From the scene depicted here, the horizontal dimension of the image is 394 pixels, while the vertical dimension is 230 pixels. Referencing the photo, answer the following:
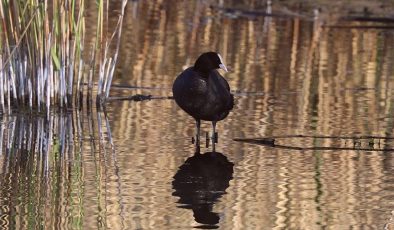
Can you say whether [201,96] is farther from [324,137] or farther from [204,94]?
[324,137]

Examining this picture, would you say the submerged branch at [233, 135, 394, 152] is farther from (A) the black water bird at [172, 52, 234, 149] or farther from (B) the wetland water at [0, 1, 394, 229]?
(A) the black water bird at [172, 52, 234, 149]

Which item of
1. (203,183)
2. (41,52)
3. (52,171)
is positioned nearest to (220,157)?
(203,183)

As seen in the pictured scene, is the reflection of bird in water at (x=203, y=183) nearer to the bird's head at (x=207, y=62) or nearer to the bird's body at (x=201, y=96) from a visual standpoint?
the bird's body at (x=201, y=96)

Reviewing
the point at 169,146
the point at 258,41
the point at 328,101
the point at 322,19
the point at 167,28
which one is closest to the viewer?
the point at 169,146

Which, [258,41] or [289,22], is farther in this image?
[289,22]

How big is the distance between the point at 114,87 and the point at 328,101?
1777mm

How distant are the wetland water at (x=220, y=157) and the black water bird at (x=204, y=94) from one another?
7.5 inches

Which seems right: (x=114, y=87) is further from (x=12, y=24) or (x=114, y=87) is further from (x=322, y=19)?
(x=322, y=19)

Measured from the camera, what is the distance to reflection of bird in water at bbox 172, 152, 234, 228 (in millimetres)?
5660

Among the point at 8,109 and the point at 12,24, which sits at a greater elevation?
the point at 12,24

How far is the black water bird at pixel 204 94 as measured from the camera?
7668 millimetres

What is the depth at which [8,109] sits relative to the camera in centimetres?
853

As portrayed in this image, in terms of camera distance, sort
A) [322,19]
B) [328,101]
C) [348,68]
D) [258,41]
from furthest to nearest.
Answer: [322,19] → [258,41] → [348,68] → [328,101]

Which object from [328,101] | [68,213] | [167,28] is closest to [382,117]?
[328,101]
